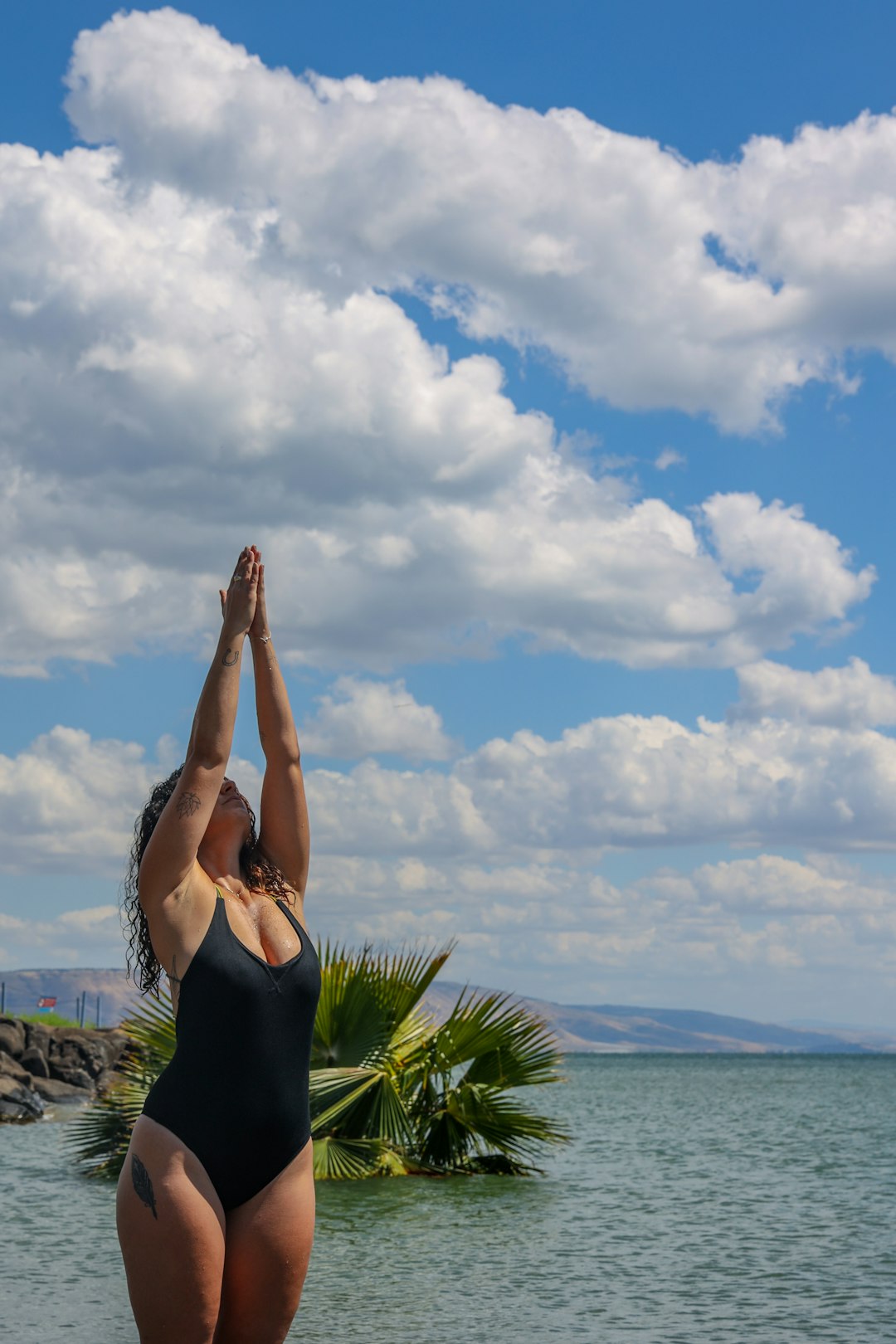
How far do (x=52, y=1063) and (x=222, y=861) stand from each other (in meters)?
38.9

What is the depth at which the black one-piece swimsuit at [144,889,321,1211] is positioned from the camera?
9.45 ft

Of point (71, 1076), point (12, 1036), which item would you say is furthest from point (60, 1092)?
point (12, 1036)

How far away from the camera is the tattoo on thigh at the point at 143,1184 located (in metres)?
2.80

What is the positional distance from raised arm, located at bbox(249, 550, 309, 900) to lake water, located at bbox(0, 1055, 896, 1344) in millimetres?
5859

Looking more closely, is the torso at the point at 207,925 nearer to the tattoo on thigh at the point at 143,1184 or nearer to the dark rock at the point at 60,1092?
the tattoo on thigh at the point at 143,1184

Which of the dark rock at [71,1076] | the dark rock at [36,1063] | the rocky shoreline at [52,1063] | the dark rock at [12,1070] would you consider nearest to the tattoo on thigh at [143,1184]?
the rocky shoreline at [52,1063]

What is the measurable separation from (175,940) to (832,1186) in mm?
18383

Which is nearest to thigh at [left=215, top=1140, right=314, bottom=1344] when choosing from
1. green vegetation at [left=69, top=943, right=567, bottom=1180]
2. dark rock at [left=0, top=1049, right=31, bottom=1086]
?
green vegetation at [left=69, top=943, right=567, bottom=1180]

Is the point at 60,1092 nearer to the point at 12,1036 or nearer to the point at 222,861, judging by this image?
the point at 12,1036

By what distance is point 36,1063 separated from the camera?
38.5 m

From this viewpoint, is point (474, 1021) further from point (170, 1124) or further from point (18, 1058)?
point (18, 1058)

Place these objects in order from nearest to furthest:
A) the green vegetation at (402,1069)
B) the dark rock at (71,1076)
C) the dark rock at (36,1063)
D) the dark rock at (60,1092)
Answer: the green vegetation at (402,1069) < the dark rock at (60,1092) < the dark rock at (71,1076) < the dark rock at (36,1063)

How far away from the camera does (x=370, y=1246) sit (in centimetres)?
1145

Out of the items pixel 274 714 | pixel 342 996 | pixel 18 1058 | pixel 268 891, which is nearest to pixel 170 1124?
pixel 268 891
